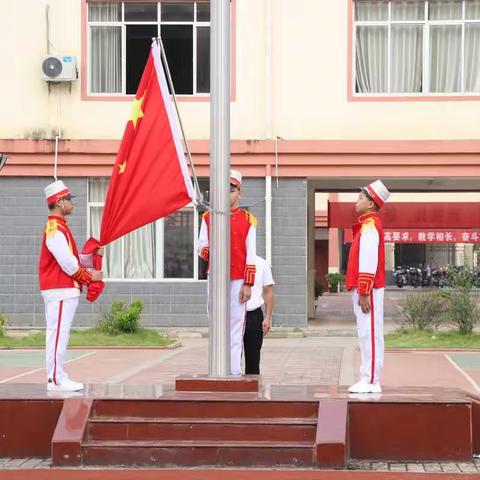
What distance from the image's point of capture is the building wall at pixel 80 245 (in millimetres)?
20609

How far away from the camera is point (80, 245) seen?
20.6m

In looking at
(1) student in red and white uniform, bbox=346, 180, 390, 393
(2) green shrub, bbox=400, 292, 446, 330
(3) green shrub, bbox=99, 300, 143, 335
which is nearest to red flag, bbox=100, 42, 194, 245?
(1) student in red and white uniform, bbox=346, 180, 390, 393

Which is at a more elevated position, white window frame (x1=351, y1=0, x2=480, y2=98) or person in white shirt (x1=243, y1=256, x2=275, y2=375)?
white window frame (x1=351, y1=0, x2=480, y2=98)

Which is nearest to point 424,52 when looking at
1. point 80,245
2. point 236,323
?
point 80,245

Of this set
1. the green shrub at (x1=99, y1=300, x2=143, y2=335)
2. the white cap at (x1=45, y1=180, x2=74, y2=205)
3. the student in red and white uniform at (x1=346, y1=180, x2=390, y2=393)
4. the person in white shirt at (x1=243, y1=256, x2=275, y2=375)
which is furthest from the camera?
the green shrub at (x1=99, y1=300, x2=143, y2=335)

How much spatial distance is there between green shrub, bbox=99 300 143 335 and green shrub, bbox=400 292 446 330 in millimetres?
5119

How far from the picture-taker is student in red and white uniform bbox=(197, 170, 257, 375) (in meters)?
8.88

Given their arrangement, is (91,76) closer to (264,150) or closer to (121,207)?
(264,150)

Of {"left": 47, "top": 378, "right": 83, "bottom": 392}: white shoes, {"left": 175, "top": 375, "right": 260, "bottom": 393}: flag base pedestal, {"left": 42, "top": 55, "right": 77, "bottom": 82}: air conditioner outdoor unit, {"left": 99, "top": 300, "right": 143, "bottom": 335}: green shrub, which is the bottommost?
{"left": 99, "top": 300, "right": 143, "bottom": 335}: green shrub

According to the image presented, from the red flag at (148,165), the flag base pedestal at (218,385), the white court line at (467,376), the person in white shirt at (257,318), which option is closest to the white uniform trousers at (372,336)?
the flag base pedestal at (218,385)

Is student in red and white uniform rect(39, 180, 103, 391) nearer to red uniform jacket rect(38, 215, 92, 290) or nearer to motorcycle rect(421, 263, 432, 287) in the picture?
red uniform jacket rect(38, 215, 92, 290)

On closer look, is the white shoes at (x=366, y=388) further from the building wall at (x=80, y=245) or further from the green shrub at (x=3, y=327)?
the building wall at (x=80, y=245)

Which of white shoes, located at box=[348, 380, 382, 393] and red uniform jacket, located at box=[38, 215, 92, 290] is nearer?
white shoes, located at box=[348, 380, 382, 393]

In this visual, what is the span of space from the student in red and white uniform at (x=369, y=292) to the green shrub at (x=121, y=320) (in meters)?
11.0
